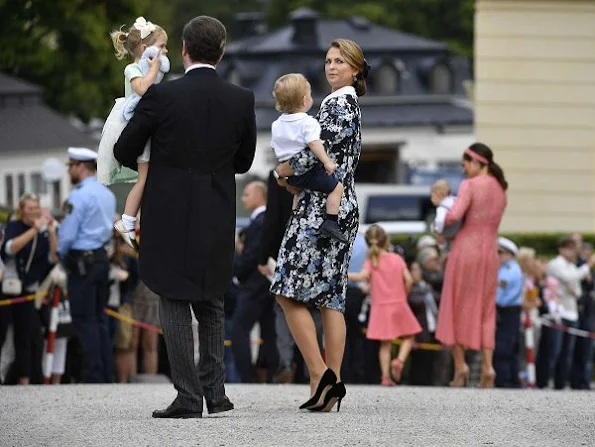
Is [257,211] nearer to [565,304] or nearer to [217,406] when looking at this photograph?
[565,304]

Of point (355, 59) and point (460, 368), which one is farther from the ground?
point (355, 59)

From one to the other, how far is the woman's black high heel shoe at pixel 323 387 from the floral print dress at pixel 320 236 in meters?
0.40

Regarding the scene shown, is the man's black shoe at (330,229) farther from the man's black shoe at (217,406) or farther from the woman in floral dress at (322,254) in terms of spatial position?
the man's black shoe at (217,406)

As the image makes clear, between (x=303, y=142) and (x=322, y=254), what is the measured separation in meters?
0.62

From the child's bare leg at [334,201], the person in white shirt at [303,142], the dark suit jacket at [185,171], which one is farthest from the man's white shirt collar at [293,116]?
the dark suit jacket at [185,171]

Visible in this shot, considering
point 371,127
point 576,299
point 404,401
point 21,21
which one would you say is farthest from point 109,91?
point 371,127

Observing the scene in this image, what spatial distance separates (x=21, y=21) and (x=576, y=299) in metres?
7.45

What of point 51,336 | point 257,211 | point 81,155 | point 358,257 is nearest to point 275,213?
point 81,155

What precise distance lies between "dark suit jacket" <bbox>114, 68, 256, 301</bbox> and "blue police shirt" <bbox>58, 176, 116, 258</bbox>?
4.99 m

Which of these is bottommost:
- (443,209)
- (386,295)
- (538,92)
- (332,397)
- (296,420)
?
(296,420)

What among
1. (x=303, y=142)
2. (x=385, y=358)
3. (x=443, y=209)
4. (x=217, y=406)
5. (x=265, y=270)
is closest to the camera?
(x=217, y=406)

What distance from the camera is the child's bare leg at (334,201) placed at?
10.7 metres

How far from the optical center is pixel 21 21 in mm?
23266

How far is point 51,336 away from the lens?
53.0 feet
